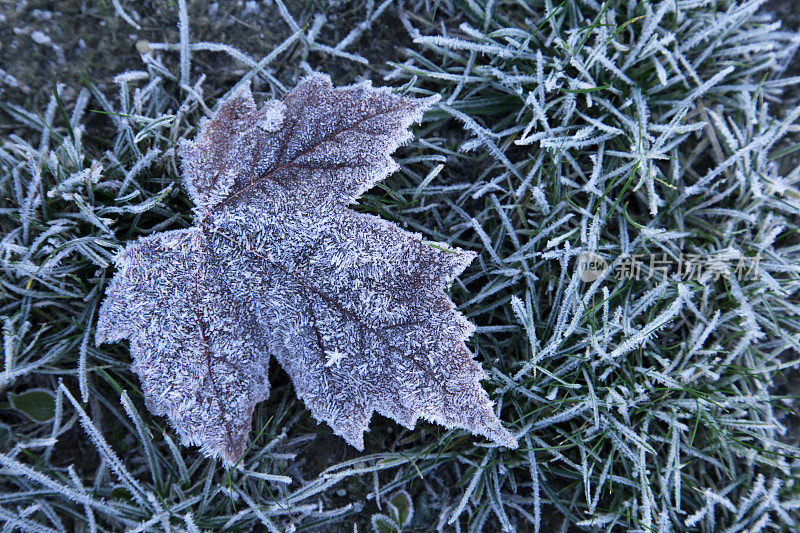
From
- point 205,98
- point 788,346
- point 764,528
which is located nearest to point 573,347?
point 788,346

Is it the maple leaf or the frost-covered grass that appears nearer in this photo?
the maple leaf

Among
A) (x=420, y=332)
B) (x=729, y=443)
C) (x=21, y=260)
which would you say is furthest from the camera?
(x=729, y=443)

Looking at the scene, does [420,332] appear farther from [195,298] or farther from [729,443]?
[729,443]

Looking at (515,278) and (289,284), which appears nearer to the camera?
(289,284)

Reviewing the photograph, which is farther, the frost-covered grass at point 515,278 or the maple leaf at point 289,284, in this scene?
the frost-covered grass at point 515,278
